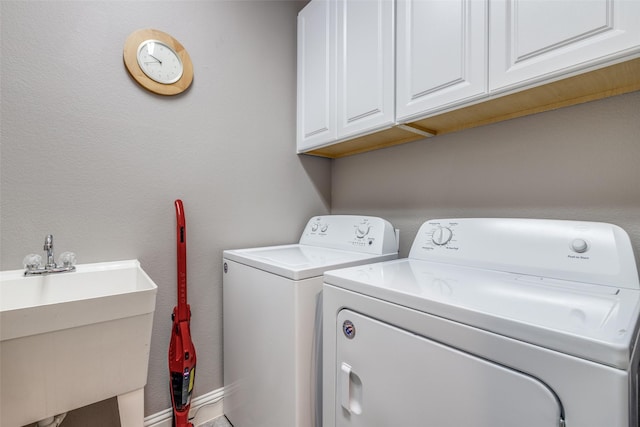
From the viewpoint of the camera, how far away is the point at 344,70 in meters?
1.50

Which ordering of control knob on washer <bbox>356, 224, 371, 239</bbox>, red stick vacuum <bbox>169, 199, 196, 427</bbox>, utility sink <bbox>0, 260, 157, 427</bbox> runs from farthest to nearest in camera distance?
control knob on washer <bbox>356, 224, 371, 239</bbox> < red stick vacuum <bbox>169, 199, 196, 427</bbox> < utility sink <bbox>0, 260, 157, 427</bbox>

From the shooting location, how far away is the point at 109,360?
88cm

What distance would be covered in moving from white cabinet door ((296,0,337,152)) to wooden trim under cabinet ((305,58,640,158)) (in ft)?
0.70

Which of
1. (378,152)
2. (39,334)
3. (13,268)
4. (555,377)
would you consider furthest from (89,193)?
(555,377)

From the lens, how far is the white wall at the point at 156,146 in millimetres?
1120

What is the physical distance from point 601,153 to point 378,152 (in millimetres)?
995

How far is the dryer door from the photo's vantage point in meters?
0.55

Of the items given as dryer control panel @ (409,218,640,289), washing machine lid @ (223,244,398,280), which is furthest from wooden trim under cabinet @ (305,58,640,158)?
washing machine lid @ (223,244,398,280)

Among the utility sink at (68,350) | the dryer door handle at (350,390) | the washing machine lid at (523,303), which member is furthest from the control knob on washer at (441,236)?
the utility sink at (68,350)

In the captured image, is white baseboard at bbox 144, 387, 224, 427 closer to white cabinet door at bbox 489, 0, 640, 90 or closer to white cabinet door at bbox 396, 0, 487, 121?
white cabinet door at bbox 396, 0, 487, 121

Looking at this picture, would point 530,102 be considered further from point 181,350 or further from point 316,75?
point 181,350

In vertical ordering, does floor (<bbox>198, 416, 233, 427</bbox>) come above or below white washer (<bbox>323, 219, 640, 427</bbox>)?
below

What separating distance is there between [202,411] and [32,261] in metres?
1.08

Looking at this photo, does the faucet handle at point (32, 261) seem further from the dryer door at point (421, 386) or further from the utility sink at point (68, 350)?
the dryer door at point (421, 386)
